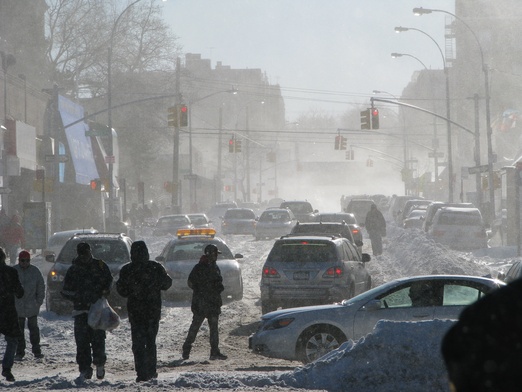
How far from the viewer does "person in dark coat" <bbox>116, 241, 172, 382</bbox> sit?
1112 centimetres

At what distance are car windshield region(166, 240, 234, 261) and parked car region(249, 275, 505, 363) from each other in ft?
30.8

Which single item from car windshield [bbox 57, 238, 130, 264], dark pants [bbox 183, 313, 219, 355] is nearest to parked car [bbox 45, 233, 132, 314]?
car windshield [bbox 57, 238, 130, 264]

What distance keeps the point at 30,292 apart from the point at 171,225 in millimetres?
31126

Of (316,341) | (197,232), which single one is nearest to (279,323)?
(316,341)

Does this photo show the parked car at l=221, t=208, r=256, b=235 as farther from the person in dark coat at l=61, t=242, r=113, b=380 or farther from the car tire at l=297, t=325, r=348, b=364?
the person in dark coat at l=61, t=242, r=113, b=380

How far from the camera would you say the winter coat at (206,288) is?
1396 cm

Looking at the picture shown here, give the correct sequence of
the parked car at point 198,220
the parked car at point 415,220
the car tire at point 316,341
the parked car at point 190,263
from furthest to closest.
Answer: the parked car at point 415,220, the parked car at point 198,220, the parked car at point 190,263, the car tire at point 316,341

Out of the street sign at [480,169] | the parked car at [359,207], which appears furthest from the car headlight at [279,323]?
the parked car at [359,207]

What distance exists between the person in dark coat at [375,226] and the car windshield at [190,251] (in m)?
12.2

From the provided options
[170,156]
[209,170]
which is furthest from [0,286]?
[209,170]

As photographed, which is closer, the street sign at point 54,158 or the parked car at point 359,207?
the street sign at point 54,158

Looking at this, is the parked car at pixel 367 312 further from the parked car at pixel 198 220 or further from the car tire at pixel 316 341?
the parked car at pixel 198 220

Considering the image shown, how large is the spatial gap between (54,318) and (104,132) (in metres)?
23.0

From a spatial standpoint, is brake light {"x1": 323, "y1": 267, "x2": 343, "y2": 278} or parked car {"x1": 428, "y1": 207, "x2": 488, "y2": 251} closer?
brake light {"x1": 323, "y1": 267, "x2": 343, "y2": 278}
